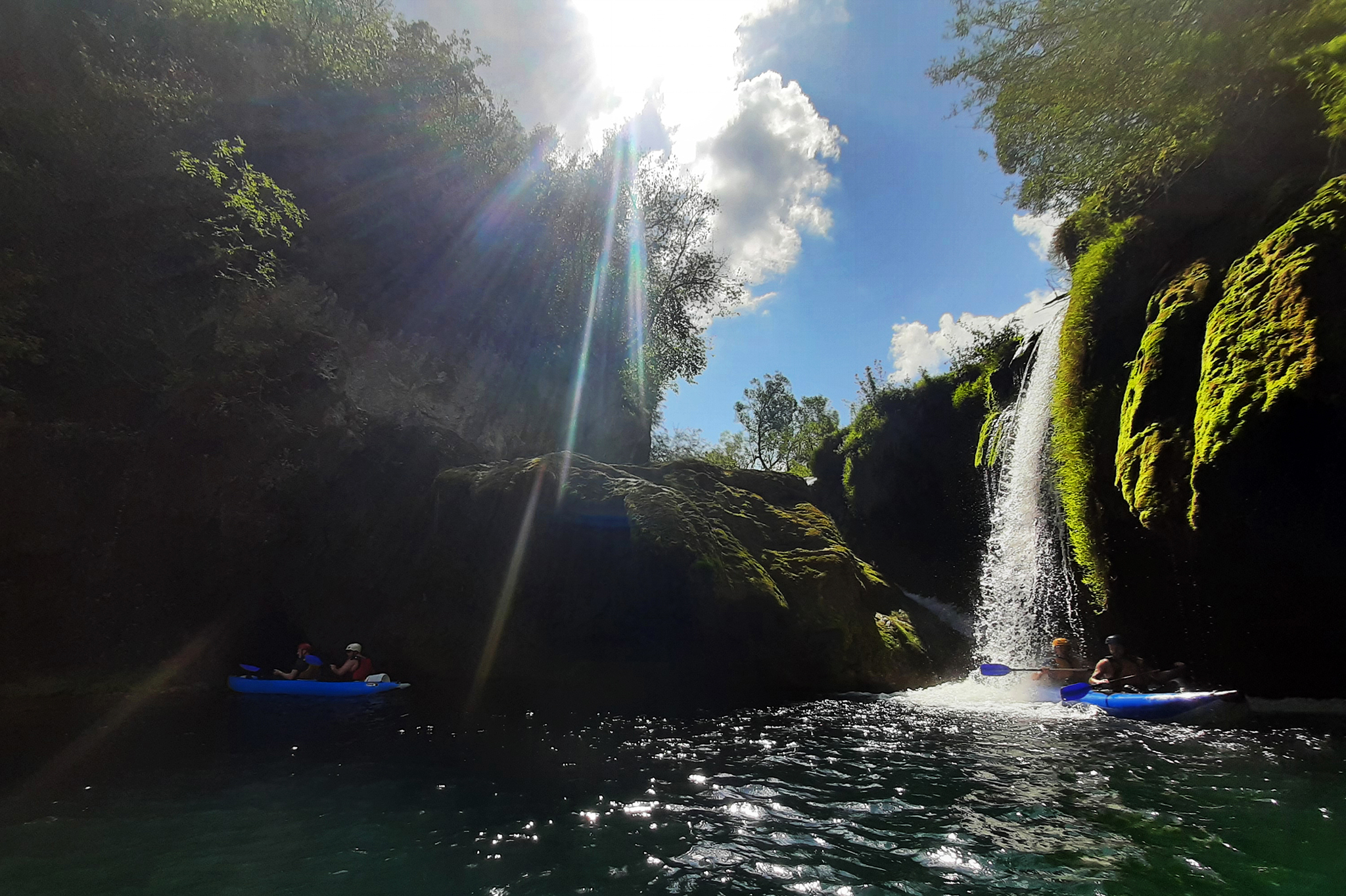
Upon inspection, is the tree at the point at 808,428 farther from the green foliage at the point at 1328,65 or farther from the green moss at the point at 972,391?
the green foliage at the point at 1328,65

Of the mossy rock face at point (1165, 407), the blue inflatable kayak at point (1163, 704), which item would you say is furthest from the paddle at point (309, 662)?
the mossy rock face at point (1165, 407)

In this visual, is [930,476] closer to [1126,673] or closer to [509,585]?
[1126,673]

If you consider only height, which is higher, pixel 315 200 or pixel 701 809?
pixel 315 200

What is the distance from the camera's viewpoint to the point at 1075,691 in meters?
9.20

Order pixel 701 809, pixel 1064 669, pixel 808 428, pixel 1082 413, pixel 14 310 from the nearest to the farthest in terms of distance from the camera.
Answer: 1. pixel 701 809
2. pixel 1064 669
3. pixel 1082 413
4. pixel 14 310
5. pixel 808 428

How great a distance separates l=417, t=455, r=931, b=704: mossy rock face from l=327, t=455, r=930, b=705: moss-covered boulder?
0.10 ft

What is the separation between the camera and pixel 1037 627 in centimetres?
1232

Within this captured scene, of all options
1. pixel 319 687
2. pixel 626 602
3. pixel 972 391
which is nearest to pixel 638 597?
pixel 626 602

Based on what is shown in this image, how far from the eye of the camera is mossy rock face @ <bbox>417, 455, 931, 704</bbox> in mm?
10844

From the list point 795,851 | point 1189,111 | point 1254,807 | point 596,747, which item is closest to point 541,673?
point 596,747

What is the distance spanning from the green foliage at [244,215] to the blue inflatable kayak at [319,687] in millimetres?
9759

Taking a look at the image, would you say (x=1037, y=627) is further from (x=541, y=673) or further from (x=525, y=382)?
(x=525, y=382)

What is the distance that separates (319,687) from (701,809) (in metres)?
10.2

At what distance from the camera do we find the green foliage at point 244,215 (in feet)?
41.0
